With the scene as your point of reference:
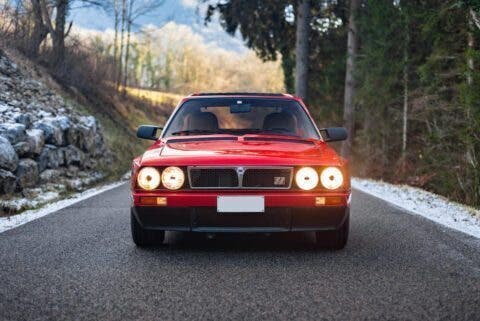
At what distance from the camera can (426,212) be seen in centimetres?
915

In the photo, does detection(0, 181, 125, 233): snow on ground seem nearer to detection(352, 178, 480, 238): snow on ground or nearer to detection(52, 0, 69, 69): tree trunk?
detection(352, 178, 480, 238): snow on ground

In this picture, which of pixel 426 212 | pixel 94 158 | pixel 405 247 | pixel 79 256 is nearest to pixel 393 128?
pixel 94 158

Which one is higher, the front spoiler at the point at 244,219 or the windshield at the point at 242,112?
the windshield at the point at 242,112

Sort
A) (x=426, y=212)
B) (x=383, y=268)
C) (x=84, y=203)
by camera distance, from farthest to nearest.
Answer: (x=84, y=203) → (x=426, y=212) → (x=383, y=268)

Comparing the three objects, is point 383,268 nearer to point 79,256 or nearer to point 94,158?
point 79,256

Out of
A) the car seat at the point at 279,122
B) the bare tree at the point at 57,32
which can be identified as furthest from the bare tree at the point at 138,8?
the car seat at the point at 279,122

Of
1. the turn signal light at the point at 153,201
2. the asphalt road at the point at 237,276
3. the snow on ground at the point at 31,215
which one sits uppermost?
the turn signal light at the point at 153,201

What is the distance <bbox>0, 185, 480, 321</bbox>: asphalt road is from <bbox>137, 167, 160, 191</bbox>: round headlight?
596 mm

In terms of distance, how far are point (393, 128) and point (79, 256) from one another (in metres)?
17.1

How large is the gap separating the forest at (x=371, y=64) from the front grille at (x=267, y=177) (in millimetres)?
A: 6601

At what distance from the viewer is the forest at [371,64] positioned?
14.0m

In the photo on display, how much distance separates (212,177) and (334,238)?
4.00 feet

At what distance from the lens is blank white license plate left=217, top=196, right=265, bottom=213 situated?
511cm

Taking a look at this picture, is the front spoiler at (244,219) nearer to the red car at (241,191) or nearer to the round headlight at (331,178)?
the red car at (241,191)
